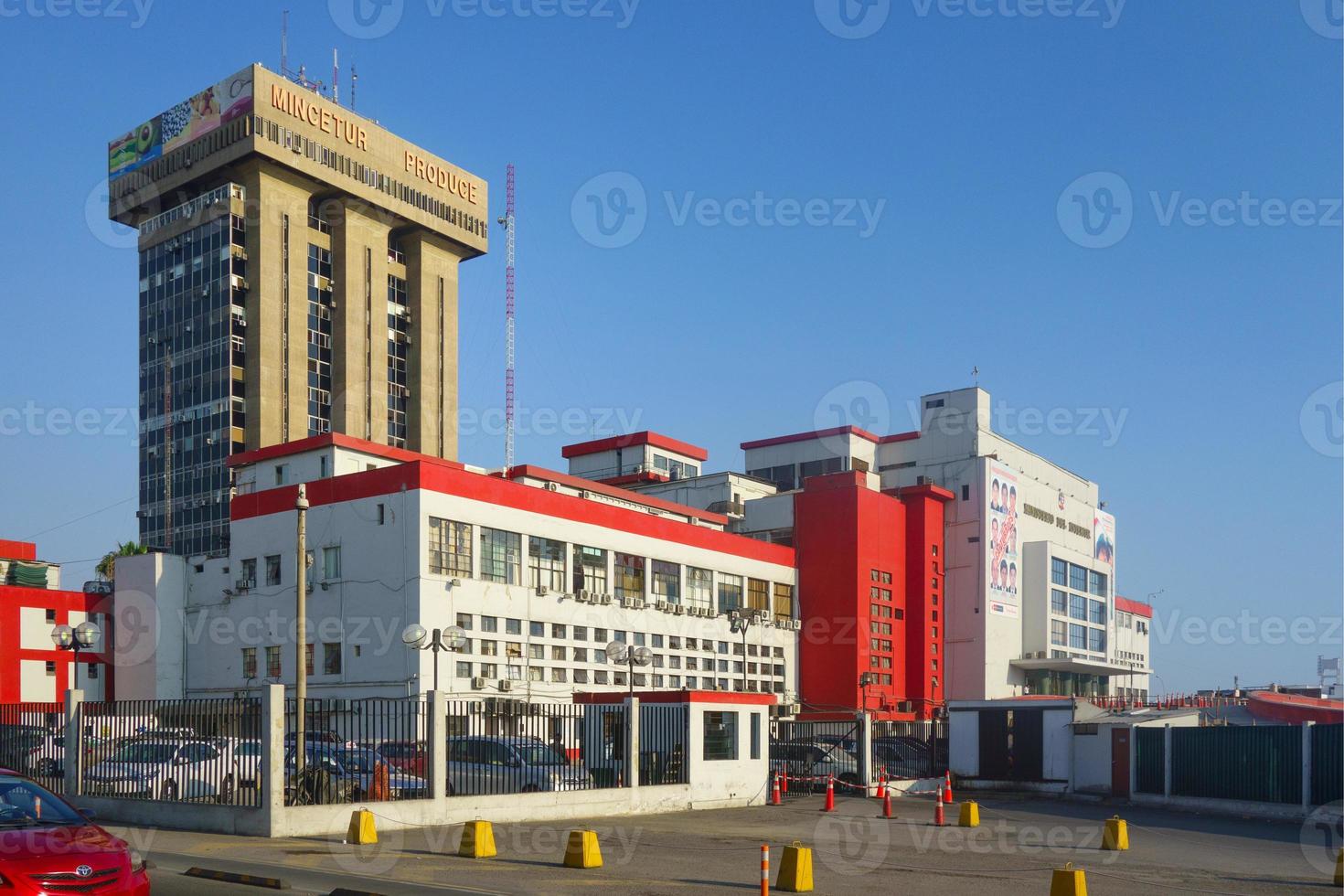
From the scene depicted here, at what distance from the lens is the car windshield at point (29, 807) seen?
40.7ft

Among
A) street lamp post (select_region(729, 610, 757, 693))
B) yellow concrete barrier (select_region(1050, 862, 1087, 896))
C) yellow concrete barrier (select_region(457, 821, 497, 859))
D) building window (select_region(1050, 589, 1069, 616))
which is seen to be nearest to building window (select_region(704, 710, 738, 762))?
street lamp post (select_region(729, 610, 757, 693))

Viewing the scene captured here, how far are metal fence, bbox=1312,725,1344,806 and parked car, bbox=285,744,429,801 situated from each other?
24400 mm

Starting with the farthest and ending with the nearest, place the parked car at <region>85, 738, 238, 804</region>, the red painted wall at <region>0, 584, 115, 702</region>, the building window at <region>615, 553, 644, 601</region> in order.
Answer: the red painted wall at <region>0, 584, 115, 702</region> → the building window at <region>615, 553, 644, 601</region> → the parked car at <region>85, 738, 238, 804</region>

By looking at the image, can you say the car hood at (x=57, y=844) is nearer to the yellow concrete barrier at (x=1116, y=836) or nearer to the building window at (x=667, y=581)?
the yellow concrete barrier at (x=1116, y=836)

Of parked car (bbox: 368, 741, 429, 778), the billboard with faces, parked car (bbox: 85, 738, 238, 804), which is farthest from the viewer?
the billboard with faces

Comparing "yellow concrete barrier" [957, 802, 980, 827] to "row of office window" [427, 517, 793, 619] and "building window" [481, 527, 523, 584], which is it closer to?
"row of office window" [427, 517, 793, 619]

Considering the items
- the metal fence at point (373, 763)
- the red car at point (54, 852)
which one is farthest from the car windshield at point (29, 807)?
the metal fence at point (373, 763)

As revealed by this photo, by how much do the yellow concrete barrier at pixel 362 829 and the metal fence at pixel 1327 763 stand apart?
2599 centimetres

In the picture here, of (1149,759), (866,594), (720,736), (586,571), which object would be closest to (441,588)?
(586,571)

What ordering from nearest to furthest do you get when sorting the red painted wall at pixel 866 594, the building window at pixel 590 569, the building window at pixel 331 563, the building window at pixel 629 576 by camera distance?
the building window at pixel 331 563 < the building window at pixel 590 569 < the building window at pixel 629 576 < the red painted wall at pixel 866 594

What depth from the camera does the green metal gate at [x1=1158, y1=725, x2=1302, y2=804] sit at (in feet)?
117

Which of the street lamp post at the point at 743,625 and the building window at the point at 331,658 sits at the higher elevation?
the street lamp post at the point at 743,625

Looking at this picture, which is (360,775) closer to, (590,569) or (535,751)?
(535,751)

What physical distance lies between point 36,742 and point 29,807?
18.3m
